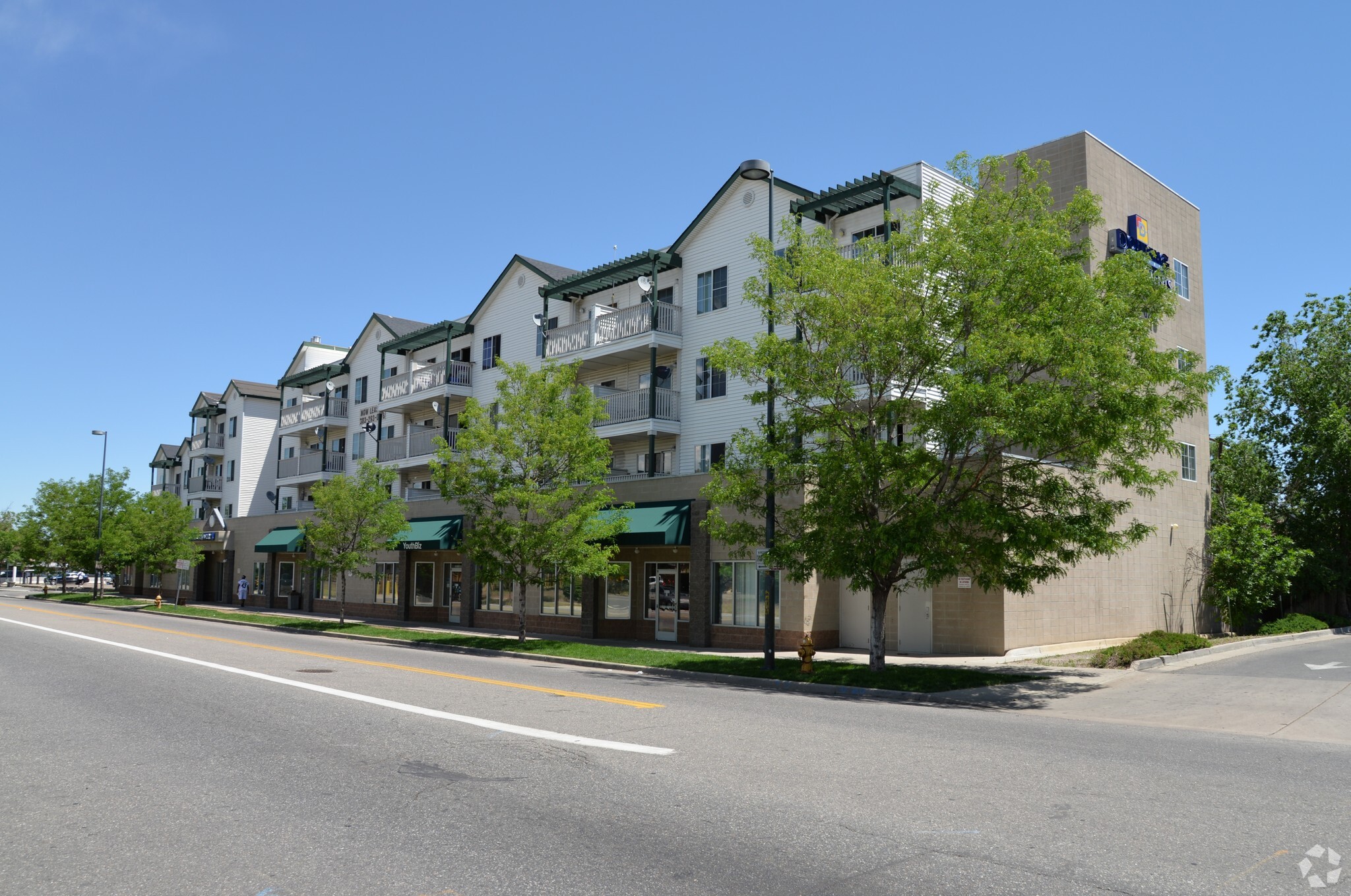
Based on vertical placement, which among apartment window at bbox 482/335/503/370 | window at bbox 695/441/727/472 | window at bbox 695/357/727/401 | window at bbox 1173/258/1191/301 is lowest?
window at bbox 695/441/727/472

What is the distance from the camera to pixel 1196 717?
14.6 meters

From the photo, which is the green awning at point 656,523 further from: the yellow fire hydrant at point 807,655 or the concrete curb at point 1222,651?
the concrete curb at point 1222,651

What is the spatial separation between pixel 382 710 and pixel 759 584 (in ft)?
49.8

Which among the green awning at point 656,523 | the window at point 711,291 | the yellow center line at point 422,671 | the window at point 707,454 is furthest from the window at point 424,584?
the window at point 711,291

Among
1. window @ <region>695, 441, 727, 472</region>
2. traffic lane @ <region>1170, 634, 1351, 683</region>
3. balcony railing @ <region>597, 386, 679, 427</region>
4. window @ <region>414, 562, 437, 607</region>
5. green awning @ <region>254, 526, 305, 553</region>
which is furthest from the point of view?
green awning @ <region>254, 526, 305, 553</region>

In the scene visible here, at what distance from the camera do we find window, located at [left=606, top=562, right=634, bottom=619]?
29688mm

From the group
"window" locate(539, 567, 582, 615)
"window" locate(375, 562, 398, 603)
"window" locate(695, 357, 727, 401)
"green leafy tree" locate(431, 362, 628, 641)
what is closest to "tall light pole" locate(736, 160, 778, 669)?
"green leafy tree" locate(431, 362, 628, 641)

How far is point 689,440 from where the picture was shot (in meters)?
30.4

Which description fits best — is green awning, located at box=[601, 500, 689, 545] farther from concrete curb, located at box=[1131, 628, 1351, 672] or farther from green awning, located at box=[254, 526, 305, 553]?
green awning, located at box=[254, 526, 305, 553]

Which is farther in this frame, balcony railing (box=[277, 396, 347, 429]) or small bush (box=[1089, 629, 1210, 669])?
balcony railing (box=[277, 396, 347, 429])

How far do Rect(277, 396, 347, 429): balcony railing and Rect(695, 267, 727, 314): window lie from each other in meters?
25.2

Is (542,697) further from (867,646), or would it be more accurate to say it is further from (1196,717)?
(867,646)

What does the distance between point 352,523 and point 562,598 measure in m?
8.97

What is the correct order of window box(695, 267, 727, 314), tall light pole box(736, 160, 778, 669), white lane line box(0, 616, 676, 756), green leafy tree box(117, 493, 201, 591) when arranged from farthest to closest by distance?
green leafy tree box(117, 493, 201, 591), window box(695, 267, 727, 314), tall light pole box(736, 160, 778, 669), white lane line box(0, 616, 676, 756)
